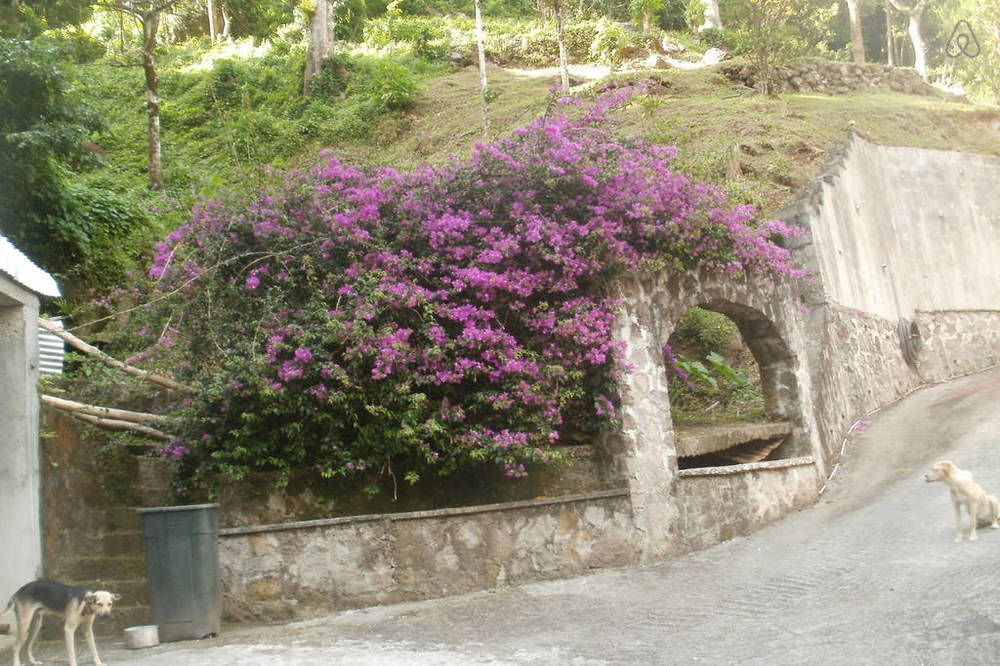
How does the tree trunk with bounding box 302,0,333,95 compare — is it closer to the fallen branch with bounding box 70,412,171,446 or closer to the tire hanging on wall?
the tire hanging on wall

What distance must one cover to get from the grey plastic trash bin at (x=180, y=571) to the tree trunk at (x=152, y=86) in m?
10.1

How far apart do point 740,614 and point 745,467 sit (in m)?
2.88

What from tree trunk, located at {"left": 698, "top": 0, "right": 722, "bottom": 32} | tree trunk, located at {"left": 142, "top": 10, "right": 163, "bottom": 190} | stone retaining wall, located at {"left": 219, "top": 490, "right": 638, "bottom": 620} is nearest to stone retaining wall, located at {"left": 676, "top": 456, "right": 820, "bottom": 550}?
stone retaining wall, located at {"left": 219, "top": 490, "right": 638, "bottom": 620}

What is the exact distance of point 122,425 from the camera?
8.10 m

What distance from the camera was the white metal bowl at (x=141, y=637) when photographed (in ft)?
20.9

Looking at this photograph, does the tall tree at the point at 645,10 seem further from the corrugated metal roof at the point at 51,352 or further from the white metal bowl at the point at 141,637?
the white metal bowl at the point at 141,637

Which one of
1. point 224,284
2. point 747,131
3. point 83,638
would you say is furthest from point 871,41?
point 83,638

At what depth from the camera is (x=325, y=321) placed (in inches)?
303

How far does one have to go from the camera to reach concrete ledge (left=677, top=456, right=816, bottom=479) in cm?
877

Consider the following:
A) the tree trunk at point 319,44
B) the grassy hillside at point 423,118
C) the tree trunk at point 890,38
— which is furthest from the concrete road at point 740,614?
the tree trunk at point 890,38

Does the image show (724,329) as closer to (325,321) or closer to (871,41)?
(325,321)

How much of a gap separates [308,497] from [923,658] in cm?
486

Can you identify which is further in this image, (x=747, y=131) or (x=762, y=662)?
(x=747, y=131)

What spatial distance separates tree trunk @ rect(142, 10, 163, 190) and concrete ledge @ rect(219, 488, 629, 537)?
392 inches
